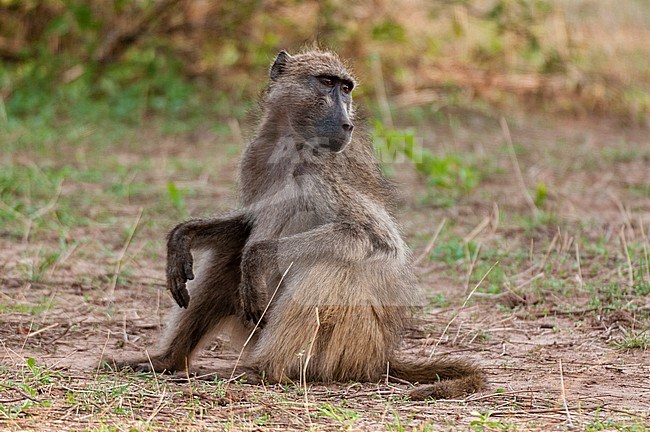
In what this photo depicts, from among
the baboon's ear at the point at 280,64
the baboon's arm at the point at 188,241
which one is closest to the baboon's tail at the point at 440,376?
the baboon's arm at the point at 188,241

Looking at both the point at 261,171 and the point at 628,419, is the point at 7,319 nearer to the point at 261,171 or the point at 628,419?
the point at 261,171

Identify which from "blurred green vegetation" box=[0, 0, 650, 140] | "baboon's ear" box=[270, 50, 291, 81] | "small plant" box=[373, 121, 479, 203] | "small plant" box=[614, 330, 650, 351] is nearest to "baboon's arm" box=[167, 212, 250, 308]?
"baboon's ear" box=[270, 50, 291, 81]

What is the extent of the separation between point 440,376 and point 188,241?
1165 mm

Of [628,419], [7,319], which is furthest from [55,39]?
[628,419]

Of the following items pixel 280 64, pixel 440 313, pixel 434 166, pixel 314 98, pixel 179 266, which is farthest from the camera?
pixel 434 166

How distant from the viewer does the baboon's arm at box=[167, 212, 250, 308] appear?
412cm

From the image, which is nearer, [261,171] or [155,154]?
[261,171]

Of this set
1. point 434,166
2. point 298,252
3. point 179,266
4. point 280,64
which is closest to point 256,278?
point 298,252

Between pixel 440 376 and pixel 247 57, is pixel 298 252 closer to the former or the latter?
pixel 440 376

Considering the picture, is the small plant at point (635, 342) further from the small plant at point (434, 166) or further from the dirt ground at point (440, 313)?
the small plant at point (434, 166)

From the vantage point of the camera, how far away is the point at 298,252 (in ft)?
12.7

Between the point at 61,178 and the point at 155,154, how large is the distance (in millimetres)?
1444

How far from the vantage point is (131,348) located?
4.44 meters

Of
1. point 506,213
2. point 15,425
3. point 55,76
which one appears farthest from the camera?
point 55,76
